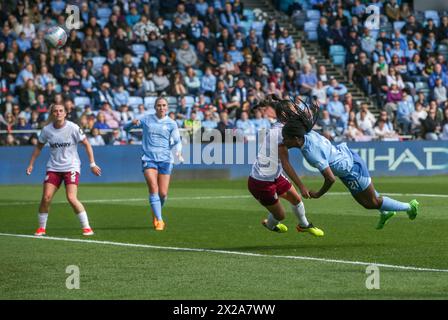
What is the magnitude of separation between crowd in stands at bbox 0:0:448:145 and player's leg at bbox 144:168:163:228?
11.7m

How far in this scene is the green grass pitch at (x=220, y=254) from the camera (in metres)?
10.7

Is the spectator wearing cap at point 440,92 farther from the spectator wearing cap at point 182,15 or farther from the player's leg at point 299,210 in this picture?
the player's leg at point 299,210

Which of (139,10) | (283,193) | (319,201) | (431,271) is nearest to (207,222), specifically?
(283,193)

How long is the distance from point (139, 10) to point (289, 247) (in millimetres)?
21756

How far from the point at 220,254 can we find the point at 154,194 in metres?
4.20

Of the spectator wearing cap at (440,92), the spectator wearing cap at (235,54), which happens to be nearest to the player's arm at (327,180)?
the spectator wearing cap at (235,54)

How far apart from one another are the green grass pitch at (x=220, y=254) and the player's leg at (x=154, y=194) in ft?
1.16

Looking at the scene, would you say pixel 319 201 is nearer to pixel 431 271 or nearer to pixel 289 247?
pixel 289 247

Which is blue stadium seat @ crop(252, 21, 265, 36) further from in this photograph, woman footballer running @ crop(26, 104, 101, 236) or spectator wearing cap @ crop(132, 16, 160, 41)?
woman footballer running @ crop(26, 104, 101, 236)

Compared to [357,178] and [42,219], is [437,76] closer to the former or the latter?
[42,219]

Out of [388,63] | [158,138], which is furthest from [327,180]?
[388,63]

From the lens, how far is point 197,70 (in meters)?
34.6

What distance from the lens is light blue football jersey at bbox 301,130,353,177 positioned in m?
14.0

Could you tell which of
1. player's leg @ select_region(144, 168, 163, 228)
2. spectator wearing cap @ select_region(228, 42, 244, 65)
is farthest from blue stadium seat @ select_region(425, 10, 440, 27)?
player's leg @ select_region(144, 168, 163, 228)
